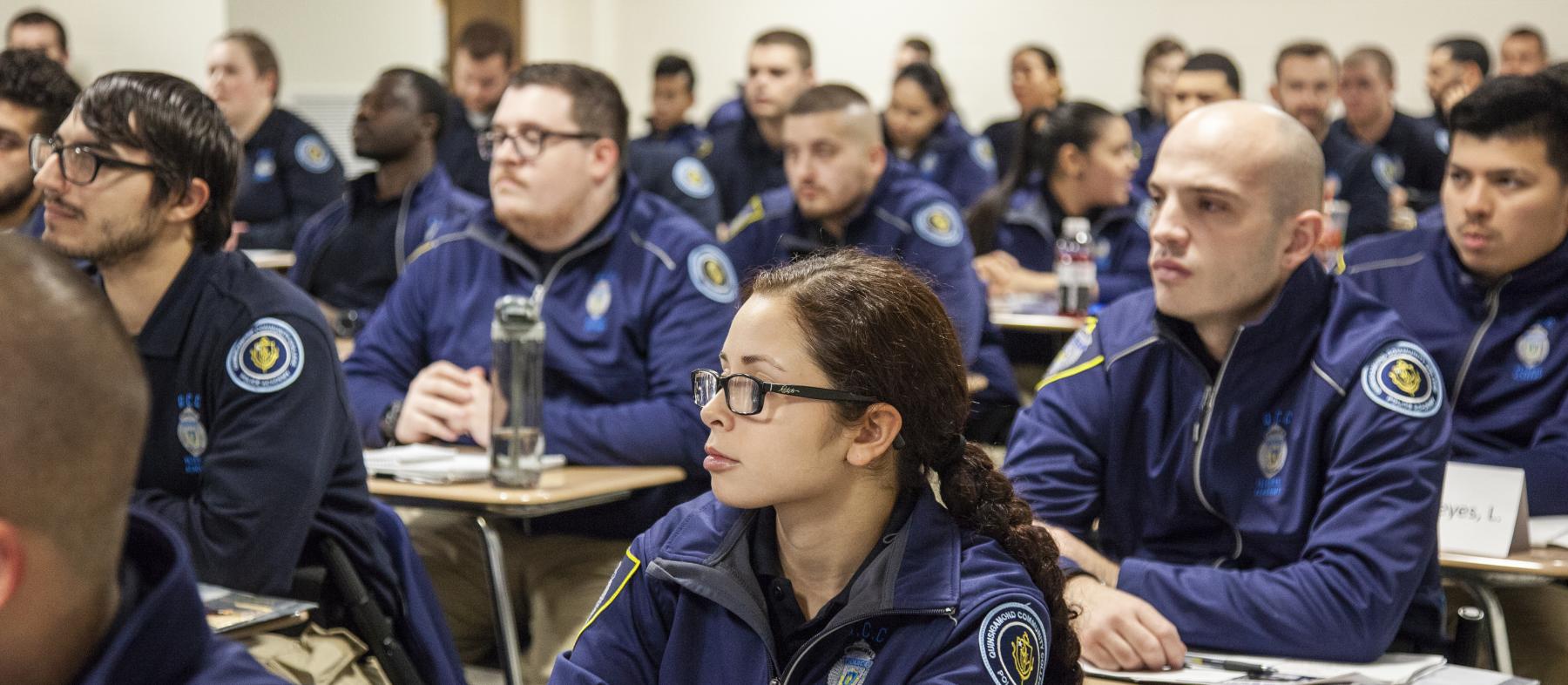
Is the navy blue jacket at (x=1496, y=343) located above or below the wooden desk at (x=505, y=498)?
above

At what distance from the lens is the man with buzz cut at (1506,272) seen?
3.10 meters

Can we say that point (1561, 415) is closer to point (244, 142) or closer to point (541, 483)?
point (541, 483)

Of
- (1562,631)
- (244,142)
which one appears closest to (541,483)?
(1562,631)

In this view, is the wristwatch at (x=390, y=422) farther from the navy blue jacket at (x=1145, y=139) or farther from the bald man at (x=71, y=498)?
the navy blue jacket at (x=1145, y=139)

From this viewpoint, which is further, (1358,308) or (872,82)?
(872,82)

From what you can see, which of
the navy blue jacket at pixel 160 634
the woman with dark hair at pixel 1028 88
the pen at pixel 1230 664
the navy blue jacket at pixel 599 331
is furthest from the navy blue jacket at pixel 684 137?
the navy blue jacket at pixel 160 634

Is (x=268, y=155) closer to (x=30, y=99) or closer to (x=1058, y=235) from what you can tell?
(x=30, y=99)

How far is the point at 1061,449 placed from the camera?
255 cm

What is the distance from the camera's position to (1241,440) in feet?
7.97

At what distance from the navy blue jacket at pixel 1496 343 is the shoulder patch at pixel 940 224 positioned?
66.3 inches

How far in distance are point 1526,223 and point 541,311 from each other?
2126 mm

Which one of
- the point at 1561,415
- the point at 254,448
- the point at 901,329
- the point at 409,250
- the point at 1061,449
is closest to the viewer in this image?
the point at 901,329

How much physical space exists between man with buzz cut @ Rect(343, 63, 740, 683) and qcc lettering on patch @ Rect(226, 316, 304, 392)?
0.86m

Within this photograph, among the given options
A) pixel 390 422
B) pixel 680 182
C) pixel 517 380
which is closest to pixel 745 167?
pixel 680 182
